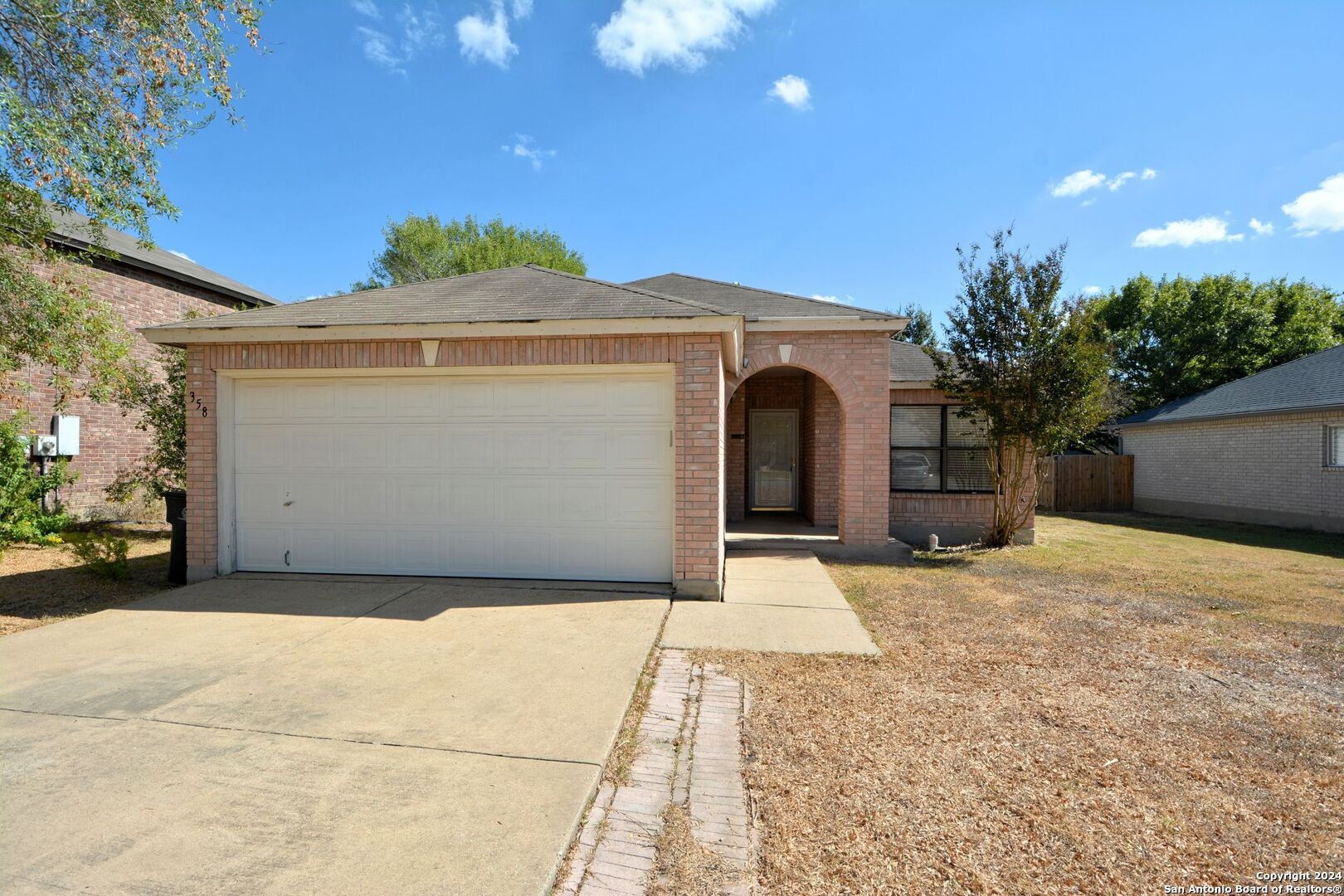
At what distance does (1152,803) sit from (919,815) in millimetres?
1106

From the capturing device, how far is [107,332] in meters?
7.30

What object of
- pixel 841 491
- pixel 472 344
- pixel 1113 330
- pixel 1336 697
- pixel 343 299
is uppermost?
pixel 1113 330

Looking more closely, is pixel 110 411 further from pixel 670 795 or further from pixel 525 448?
pixel 670 795

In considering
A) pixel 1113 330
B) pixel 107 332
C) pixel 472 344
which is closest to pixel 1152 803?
pixel 472 344

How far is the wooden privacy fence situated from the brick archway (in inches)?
484

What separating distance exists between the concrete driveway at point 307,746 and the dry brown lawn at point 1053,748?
40.0 inches

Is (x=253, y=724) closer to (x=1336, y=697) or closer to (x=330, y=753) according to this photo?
(x=330, y=753)

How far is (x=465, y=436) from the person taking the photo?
643 centimetres

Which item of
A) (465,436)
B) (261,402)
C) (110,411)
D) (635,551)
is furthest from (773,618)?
(110,411)

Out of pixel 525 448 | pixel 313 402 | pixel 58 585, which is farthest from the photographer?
pixel 58 585

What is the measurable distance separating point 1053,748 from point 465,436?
552 cm

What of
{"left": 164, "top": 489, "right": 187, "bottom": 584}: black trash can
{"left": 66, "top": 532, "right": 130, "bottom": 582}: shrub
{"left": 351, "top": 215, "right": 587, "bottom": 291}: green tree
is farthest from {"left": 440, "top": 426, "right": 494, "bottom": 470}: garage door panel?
{"left": 351, "top": 215, "right": 587, "bottom": 291}: green tree

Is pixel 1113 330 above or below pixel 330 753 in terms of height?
above

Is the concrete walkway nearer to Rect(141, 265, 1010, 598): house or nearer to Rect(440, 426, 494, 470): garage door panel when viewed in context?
Rect(141, 265, 1010, 598): house
